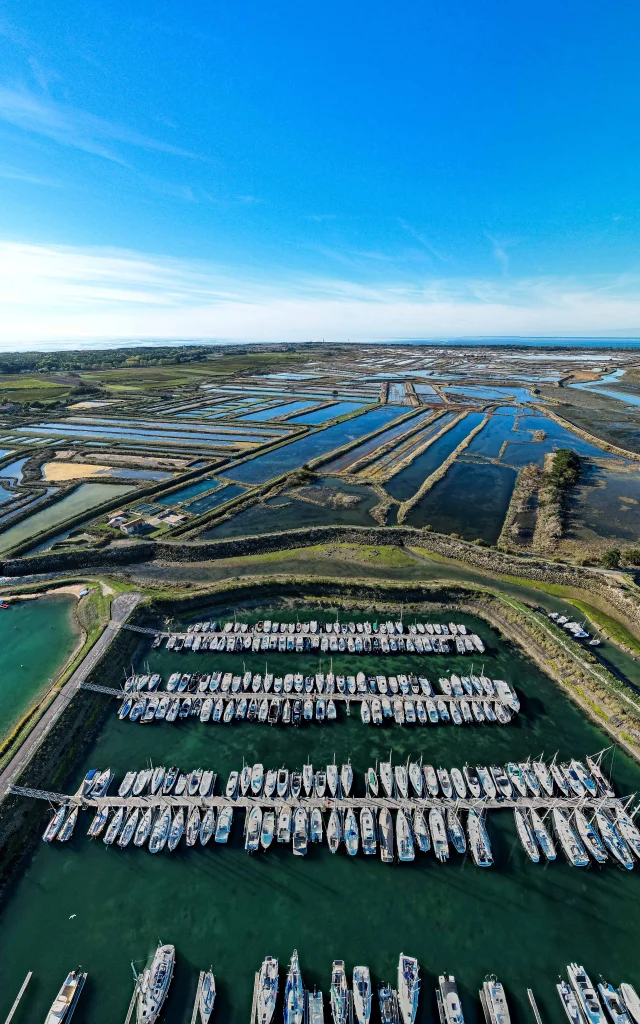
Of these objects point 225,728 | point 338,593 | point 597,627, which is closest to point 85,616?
point 225,728

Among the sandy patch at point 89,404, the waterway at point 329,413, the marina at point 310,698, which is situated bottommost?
the marina at point 310,698

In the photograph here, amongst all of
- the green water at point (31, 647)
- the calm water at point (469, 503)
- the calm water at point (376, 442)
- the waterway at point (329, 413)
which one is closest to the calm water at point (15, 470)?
the green water at point (31, 647)

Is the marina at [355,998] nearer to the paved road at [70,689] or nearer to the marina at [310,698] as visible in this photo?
the paved road at [70,689]

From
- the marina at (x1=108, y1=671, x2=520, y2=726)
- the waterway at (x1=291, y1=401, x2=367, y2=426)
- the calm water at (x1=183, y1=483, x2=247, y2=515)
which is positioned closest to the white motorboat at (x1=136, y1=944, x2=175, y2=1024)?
the marina at (x1=108, y1=671, x2=520, y2=726)

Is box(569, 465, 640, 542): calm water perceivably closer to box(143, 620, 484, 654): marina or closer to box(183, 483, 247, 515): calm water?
box(143, 620, 484, 654): marina

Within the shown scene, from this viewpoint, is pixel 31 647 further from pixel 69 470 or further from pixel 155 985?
pixel 69 470

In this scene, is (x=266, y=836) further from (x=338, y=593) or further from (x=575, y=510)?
(x=575, y=510)

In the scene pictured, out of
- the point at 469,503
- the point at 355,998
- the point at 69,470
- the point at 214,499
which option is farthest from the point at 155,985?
the point at 69,470
